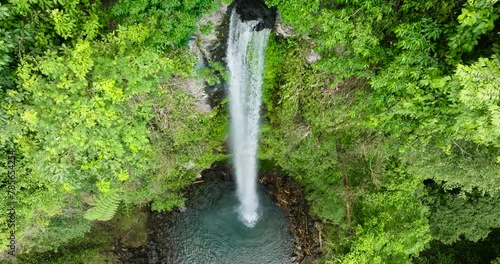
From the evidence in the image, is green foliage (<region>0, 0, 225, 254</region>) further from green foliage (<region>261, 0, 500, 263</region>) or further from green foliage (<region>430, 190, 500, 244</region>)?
green foliage (<region>430, 190, 500, 244</region>)

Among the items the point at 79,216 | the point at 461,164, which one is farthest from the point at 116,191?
the point at 461,164

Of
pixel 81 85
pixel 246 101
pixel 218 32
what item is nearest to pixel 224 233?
pixel 246 101

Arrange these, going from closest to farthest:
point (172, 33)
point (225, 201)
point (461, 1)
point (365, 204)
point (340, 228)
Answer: point (461, 1) < point (172, 33) < point (365, 204) < point (340, 228) < point (225, 201)

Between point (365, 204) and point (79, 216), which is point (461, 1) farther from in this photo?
point (79, 216)

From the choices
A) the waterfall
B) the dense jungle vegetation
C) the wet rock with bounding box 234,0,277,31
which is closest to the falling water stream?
the waterfall

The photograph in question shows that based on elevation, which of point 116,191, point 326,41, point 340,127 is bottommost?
point 116,191

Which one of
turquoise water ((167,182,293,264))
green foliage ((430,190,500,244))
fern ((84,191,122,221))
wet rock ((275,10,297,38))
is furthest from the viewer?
turquoise water ((167,182,293,264))

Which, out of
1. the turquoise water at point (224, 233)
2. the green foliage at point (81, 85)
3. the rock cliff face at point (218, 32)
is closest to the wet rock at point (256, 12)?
the rock cliff face at point (218, 32)

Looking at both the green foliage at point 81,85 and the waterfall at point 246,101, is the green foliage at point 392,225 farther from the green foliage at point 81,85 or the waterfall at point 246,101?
the green foliage at point 81,85
